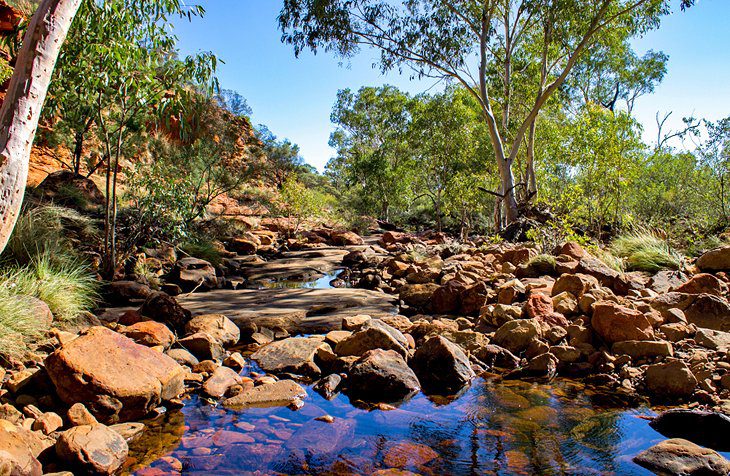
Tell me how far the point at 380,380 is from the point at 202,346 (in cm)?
179

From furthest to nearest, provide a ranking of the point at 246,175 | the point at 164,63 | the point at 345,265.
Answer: the point at 246,175 → the point at 345,265 → the point at 164,63

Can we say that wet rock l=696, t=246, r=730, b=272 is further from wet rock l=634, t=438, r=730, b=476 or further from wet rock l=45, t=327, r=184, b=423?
wet rock l=45, t=327, r=184, b=423

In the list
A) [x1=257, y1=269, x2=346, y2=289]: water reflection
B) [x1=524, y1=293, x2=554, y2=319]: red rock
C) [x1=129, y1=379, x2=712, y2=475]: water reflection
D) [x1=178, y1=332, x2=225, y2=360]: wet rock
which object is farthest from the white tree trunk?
[x1=257, y1=269, x2=346, y2=289]: water reflection

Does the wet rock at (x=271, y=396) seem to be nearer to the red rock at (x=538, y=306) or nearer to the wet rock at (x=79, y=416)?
the wet rock at (x=79, y=416)

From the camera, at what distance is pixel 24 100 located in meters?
2.89

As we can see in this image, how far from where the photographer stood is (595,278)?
5.72 m

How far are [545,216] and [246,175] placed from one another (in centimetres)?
834

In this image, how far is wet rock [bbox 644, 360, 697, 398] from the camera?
324 centimetres

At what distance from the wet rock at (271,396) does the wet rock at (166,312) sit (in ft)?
6.18

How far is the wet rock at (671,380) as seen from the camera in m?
3.24

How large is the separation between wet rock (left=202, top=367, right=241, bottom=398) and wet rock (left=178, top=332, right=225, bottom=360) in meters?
0.51

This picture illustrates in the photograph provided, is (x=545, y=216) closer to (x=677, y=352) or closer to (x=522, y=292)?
(x=522, y=292)

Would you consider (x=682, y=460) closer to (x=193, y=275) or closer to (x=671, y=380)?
(x=671, y=380)

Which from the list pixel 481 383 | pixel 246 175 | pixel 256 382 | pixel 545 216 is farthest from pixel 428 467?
pixel 246 175
